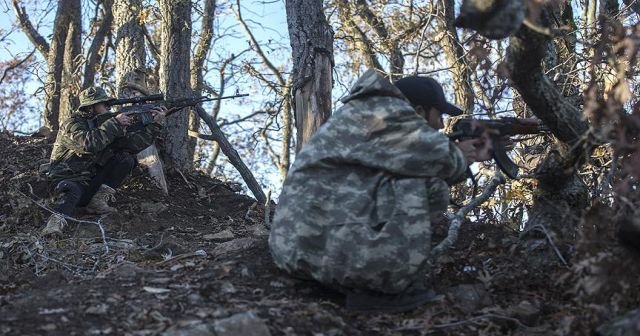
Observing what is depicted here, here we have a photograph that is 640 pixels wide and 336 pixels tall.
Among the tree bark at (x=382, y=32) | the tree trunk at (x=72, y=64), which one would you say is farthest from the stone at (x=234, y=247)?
the tree bark at (x=382, y=32)

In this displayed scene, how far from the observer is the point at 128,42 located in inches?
436

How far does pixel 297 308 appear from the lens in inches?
192

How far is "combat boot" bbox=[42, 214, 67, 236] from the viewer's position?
26.7ft

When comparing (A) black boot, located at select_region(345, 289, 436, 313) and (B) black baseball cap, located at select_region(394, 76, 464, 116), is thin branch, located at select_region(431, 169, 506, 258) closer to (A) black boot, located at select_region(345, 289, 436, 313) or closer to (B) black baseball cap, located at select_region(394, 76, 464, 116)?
(A) black boot, located at select_region(345, 289, 436, 313)

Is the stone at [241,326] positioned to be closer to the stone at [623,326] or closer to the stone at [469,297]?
the stone at [469,297]

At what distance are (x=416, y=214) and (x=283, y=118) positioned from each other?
19252mm

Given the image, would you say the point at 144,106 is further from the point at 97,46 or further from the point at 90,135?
the point at 97,46


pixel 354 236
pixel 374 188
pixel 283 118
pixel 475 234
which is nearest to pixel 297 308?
pixel 354 236

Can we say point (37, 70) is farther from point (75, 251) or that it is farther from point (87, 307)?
point (87, 307)

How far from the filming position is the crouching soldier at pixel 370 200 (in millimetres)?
4777

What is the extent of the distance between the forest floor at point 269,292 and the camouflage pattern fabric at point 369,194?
0.99ft

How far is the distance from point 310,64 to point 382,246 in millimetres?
3793

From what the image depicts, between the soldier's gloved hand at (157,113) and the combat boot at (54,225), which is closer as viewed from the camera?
the combat boot at (54,225)

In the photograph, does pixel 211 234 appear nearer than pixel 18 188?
Yes
